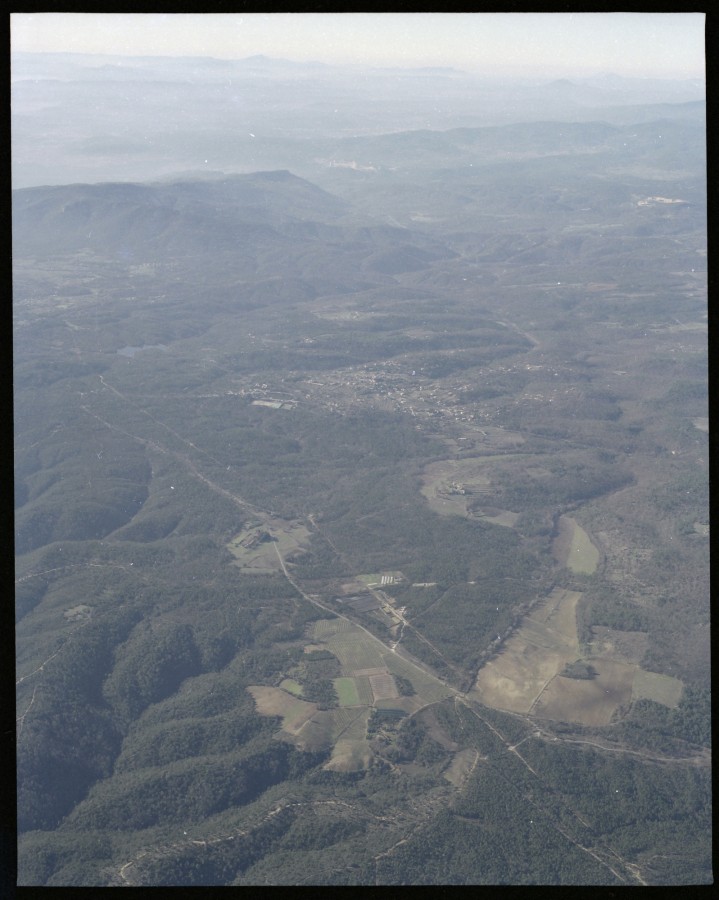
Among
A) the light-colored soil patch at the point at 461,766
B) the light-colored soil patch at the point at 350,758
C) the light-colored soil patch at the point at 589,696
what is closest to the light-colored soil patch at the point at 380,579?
the light-colored soil patch at the point at 589,696

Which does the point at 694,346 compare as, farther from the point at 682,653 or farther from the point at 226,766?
the point at 226,766

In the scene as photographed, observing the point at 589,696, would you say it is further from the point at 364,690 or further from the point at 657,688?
the point at 364,690

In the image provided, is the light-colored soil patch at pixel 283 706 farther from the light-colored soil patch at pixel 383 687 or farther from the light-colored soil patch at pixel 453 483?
the light-colored soil patch at pixel 453 483

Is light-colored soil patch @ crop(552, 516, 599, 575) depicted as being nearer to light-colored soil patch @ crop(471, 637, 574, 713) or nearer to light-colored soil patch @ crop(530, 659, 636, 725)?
light-colored soil patch @ crop(530, 659, 636, 725)

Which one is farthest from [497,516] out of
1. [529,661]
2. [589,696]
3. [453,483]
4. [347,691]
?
[347,691]

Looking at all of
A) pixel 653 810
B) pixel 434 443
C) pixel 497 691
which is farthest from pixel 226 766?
pixel 434 443
